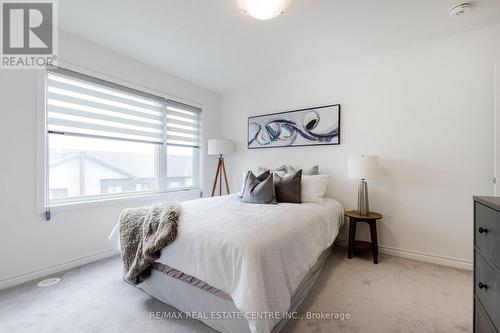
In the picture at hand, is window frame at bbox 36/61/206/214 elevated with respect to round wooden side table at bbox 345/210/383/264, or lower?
elevated

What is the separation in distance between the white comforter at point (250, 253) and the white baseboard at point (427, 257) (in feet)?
4.66

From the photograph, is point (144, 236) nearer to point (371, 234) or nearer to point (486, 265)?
point (486, 265)

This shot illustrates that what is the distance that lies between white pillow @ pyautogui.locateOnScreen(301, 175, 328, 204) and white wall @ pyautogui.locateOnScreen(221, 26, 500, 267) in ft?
1.51

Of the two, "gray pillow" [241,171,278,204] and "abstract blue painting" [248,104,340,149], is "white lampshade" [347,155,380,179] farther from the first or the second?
"gray pillow" [241,171,278,204]

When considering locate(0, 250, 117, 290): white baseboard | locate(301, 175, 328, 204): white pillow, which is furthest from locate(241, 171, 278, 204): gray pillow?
locate(0, 250, 117, 290): white baseboard

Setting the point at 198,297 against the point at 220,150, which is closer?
the point at 198,297

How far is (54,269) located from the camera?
2.23 m

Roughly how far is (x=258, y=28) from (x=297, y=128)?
154cm

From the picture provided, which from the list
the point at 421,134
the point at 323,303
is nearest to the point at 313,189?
the point at 323,303

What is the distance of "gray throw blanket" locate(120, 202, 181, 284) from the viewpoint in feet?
5.16

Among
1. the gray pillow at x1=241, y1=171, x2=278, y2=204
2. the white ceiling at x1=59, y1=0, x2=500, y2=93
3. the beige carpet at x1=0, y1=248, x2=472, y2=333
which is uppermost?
the white ceiling at x1=59, y1=0, x2=500, y2=93

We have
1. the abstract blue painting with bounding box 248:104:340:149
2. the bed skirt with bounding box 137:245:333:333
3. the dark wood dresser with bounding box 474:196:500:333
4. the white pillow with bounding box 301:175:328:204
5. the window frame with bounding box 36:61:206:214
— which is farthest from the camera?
the abstract blue painting with bounding box 248:104:340:149

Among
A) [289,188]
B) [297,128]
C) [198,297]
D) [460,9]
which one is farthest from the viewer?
[297,128]

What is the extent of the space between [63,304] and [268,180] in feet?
6.91
